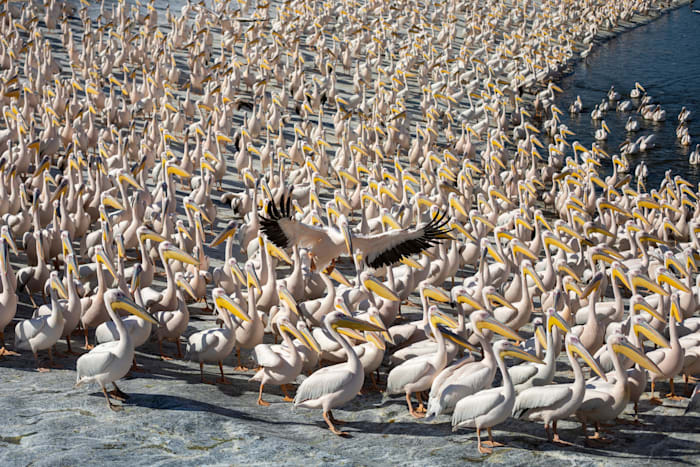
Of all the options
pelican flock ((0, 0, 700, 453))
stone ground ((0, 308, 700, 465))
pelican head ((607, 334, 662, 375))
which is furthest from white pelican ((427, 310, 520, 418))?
pelican head ((607, 334, 662, 375))

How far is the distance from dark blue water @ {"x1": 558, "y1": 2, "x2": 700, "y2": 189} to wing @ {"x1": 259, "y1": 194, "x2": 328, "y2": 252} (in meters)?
12.5

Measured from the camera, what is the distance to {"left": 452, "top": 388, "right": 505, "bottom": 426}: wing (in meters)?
6.91

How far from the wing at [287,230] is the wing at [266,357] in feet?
5.38

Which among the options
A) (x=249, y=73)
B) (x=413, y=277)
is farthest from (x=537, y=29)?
(x=413, y=277)

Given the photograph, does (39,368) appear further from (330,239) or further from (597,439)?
(597,439)

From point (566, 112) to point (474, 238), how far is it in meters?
15.2

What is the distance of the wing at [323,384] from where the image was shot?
7.30 meters

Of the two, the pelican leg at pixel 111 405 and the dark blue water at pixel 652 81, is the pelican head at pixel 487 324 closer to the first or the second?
the pelican leg at pixel 111 405

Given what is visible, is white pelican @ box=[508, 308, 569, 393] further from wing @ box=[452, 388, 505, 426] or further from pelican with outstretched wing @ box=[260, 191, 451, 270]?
pelican with outstretched wing @ box=[260, 191, 451, 270]

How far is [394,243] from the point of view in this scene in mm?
10008

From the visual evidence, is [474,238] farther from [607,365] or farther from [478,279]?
[607,365]

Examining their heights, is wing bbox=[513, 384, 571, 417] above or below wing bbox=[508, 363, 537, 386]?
below

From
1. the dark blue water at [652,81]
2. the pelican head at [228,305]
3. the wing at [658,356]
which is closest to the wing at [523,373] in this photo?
the wing at [658,356]

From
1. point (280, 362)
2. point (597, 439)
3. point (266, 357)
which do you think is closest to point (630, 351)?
point (597, 439)
